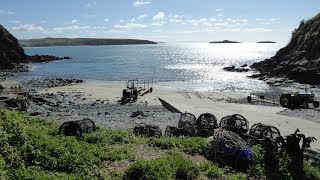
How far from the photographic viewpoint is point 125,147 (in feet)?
52.4

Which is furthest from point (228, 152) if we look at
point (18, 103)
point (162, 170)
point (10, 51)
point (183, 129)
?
point (10, 51)

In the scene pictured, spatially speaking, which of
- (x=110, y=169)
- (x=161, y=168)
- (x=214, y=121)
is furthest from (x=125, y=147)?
(x=214, y=121)

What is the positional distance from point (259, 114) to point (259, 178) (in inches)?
747

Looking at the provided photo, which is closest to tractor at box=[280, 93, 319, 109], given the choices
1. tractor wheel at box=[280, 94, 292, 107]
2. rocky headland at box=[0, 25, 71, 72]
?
tractor wheel at box=[280, 94, 292, 107]

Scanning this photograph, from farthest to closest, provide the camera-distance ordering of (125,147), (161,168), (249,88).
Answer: (249,88) → (125,147) → (161,168)

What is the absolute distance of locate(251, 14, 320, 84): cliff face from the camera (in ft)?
204

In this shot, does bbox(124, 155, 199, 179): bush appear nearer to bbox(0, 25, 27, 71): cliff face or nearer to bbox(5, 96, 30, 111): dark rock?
bbox(5, 96, 30, 111): dark rock

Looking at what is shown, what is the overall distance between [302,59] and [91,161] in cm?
6373

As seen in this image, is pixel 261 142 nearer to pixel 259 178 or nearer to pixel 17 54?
pixel 259 178

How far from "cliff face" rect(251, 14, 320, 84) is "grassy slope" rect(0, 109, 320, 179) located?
51.3 metres

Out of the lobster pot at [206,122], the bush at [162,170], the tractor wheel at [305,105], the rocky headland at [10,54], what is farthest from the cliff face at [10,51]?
the bush at [162,170]

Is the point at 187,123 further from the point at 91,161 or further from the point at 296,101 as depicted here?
the point at 296,101

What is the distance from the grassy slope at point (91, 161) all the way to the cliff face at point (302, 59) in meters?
51.3

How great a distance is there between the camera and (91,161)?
13.0m
